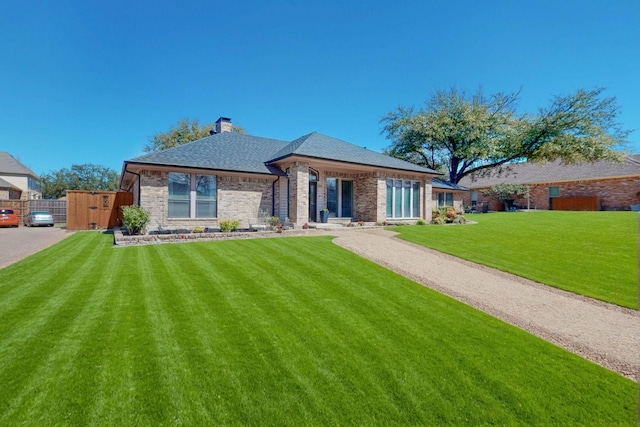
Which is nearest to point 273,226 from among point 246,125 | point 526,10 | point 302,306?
point 302,306

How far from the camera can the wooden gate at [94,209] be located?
636 inches

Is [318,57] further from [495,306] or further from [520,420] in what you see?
[520,420]

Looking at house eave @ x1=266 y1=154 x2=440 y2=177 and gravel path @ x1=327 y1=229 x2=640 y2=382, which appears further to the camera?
house eave @ x1=266 y1=154 x2=440 y2=177

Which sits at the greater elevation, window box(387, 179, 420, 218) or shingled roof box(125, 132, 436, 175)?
shingled roof box(125, 132, 436, 175)

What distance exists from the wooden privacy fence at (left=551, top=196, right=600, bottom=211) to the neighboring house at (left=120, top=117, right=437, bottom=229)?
1981cm

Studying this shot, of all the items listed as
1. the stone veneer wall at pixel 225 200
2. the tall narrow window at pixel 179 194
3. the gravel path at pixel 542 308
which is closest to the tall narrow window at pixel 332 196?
the stone veneer wall at pixel 225 200

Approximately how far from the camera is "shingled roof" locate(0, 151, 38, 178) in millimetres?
37000

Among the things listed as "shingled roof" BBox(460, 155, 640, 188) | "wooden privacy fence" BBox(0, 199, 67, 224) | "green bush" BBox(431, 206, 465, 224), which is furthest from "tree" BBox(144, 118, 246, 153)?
"shingled roof" BBox(460, 155, 640, 188)

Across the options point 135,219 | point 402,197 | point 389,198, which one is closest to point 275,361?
point 135,219

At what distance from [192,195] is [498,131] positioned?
2756 centimetres

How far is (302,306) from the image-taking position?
4.76 metres

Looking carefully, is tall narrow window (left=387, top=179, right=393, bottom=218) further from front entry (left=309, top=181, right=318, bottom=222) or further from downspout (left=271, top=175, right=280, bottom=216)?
downspout (left=271, top=175, right=280, bottom=216)

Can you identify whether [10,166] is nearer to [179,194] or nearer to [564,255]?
[179,194]

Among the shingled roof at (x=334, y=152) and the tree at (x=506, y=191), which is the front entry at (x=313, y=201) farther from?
the tree at (x=506, y=191)
